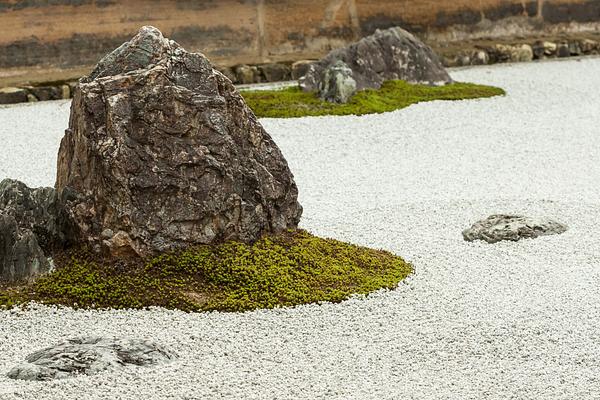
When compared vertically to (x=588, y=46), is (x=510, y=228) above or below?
above

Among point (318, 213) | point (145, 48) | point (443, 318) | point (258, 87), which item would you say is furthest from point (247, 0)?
point (443, 318)

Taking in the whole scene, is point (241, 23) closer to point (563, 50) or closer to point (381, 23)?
point (381, 23)

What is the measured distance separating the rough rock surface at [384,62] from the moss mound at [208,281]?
8754mm

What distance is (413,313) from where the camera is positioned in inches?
299

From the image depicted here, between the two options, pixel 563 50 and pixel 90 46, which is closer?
pixel 90 46

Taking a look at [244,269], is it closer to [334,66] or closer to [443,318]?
[443,318]

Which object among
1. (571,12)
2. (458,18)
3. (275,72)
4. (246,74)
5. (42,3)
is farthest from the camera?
(571,12)

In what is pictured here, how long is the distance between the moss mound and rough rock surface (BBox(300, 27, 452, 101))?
→ 875 cm

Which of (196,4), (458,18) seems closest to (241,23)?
(196,4)

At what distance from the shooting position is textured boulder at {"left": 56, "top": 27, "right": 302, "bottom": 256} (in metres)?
7.82

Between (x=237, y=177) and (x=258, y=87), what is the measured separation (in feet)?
32.2

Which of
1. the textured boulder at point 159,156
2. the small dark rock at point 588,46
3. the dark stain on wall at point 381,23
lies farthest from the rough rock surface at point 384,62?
the textured boulder at point 159,156

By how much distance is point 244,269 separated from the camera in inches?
313

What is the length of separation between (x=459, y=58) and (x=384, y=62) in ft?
10.2
